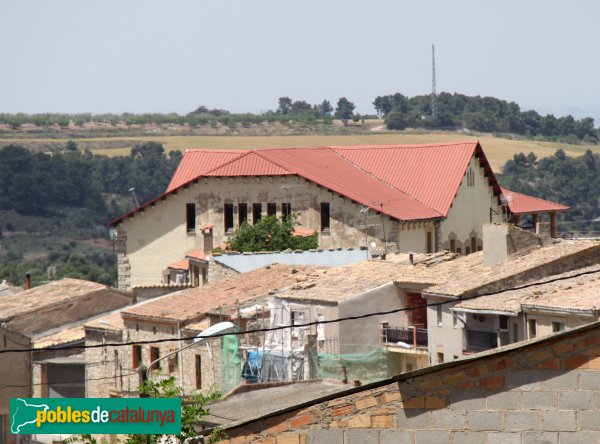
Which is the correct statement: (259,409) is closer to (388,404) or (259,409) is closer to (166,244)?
(388,404)

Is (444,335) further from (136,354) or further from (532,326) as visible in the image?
(136,354)

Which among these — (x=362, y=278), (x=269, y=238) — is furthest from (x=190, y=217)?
(x=362, y=278)

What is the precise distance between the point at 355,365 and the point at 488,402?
28024 mm

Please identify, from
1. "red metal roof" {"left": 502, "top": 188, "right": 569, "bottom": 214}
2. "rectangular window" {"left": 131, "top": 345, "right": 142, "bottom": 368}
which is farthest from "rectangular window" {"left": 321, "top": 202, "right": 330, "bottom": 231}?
"rectangular window" {"left": 131, "top": 345, "right": 142, "bottom": 368}

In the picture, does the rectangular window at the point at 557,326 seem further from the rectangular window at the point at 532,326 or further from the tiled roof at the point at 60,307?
the tiled roof at the point at 60,307

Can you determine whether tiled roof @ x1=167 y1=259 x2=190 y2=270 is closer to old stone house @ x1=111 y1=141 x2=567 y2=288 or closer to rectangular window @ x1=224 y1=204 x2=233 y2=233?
old stone house @ x1=111 y1=141 x2=567 y2=288

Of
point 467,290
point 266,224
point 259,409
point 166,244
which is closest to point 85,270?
point 166,244

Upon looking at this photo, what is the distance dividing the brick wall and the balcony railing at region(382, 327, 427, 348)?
3250 centimetres

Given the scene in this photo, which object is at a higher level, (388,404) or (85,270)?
(388,404)

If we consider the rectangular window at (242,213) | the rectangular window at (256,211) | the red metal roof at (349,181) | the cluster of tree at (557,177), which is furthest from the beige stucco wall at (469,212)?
the cluster of tree at (557,177)

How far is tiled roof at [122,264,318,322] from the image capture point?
56156 mm

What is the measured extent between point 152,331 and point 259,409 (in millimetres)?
23187

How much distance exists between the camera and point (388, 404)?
20406 millimetres

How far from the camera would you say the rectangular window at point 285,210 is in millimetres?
86631
